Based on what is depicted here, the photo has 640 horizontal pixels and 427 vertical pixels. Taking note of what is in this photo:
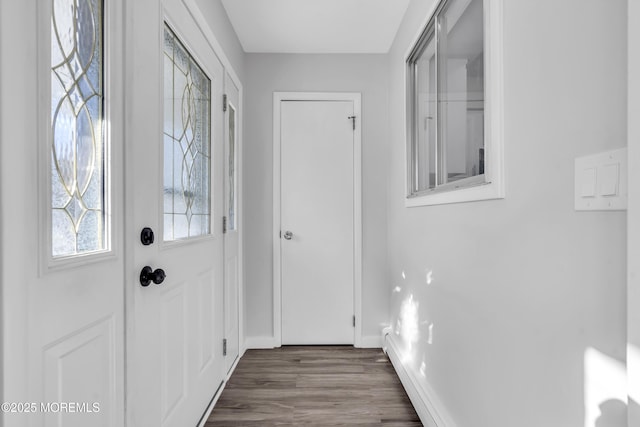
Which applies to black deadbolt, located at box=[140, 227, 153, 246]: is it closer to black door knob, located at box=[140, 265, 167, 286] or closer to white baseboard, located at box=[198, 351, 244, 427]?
black door knob, located at box=[140, 265, 167, 286]

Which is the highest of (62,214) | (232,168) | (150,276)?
(232,168)

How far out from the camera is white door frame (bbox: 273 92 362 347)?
121 inches

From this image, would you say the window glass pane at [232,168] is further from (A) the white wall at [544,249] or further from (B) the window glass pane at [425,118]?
(A) the white wall at [544,249]

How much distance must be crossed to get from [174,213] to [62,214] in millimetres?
731

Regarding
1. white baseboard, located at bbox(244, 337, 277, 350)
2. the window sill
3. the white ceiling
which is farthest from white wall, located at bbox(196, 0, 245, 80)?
white baseboard, located at bbox(244, 337, 277, 350)

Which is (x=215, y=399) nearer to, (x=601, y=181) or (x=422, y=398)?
(x=422, y=398)

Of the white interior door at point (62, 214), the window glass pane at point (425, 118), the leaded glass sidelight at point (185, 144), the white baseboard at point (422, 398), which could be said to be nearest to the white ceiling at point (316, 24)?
the window glass pane at point (425, 118)

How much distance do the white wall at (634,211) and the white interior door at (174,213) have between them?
1.29m

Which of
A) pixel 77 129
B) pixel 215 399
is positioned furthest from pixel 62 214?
pixel 215 399

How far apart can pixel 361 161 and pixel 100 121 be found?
2235 millimetres

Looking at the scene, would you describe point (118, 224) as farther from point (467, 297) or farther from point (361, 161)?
point (361, 161)

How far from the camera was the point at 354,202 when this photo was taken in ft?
10.2

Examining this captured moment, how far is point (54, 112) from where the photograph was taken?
891 millimetres

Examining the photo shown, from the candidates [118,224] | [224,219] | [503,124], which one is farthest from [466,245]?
[224,219]
